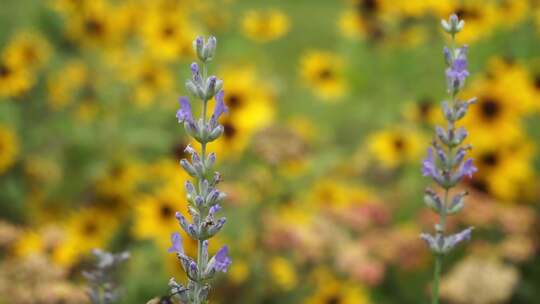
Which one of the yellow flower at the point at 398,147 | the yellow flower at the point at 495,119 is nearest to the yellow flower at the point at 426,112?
the yellow flower at the point at 398,147

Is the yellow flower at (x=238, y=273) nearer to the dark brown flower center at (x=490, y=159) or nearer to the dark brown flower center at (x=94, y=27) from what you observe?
the dark brown flower center at (x=490, y=159)

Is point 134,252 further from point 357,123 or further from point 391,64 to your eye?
point 357,123

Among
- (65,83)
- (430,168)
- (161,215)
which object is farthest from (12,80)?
(430,168)

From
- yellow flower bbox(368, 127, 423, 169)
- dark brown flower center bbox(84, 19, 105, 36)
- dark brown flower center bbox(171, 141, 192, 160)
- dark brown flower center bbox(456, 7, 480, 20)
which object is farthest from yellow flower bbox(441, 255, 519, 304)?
dark brown flower center bbox(84, 19, 105, 36)

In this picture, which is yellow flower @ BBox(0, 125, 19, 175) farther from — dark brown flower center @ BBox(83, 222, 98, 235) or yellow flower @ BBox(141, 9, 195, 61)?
yellow flower @ BBox(141, 9, 195, 61)

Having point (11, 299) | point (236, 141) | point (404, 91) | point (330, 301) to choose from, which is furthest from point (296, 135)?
point (404, 91)
